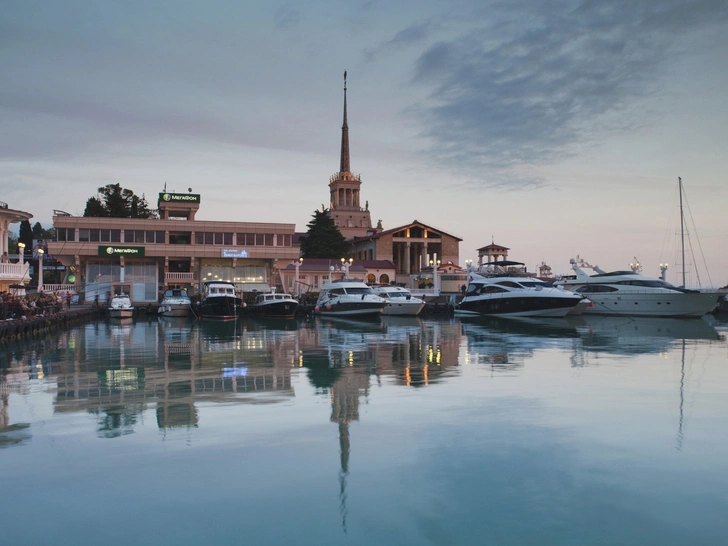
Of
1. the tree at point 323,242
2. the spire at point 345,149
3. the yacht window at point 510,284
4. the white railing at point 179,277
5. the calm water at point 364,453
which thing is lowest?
the calm water at point 364,453

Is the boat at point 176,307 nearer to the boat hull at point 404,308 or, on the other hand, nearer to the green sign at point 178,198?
the boat hull at point 404,308

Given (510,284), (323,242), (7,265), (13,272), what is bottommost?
(510,284)

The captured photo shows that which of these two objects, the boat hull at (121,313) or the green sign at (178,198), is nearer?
the boat hull at (121,313)

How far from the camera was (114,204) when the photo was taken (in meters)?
90.1

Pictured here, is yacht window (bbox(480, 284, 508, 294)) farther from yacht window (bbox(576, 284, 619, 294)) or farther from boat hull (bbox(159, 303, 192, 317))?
boat hull (bbox(159, 303, 192, 317))

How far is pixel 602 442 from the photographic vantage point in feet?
39.7

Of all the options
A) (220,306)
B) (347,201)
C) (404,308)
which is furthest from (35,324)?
(347,201)

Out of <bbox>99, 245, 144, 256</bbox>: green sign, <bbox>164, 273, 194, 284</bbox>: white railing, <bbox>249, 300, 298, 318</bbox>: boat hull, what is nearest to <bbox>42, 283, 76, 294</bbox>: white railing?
<bbox>99, 245, 144, 256</bbox>: green sign

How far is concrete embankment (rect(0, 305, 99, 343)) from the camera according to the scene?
104 feet

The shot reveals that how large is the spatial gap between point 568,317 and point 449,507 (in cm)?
4499

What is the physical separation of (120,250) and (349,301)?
2741cm

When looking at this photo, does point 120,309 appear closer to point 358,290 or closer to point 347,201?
point 358,290

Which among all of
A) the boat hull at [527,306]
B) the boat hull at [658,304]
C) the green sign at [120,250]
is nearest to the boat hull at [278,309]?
the boat hull at [527,306]

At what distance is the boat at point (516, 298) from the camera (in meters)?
47.6
